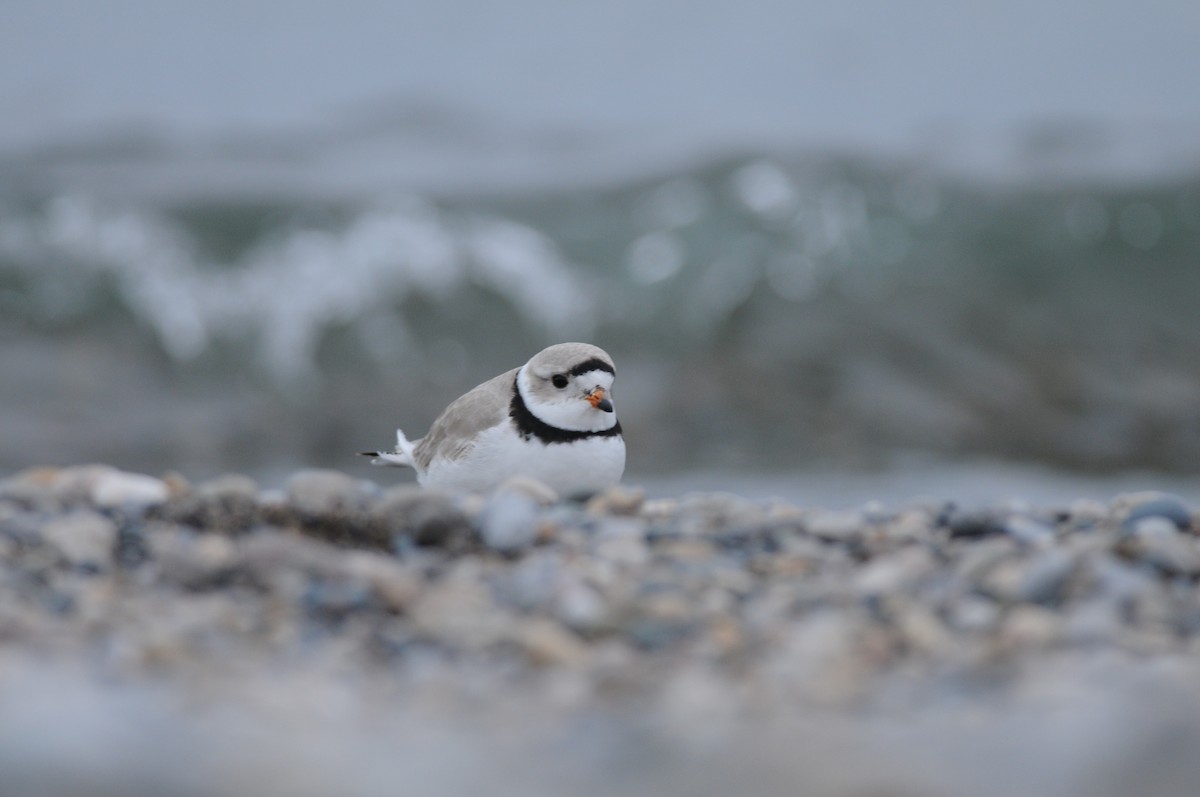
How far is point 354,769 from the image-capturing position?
1.93 meters

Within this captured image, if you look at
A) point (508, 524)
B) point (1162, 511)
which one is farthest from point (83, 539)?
point (1162, 511)

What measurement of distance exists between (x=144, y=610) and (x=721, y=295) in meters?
12.6

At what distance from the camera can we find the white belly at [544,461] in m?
4.31

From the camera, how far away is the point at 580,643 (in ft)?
9.14

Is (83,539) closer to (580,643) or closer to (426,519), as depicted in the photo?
(426,519)

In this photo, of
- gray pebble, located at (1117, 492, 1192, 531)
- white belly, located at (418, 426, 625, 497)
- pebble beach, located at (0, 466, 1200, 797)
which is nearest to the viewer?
pebble beach, located at (0, 466, 1200, 797)

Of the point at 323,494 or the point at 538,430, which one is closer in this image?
the point at 323,494

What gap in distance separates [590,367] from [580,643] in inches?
67.3

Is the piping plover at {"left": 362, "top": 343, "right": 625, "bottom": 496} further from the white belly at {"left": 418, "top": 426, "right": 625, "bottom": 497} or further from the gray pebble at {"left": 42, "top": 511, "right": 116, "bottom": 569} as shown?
the gray pebble at {"left": 42, "top": 511, "right": 116, "bottom": 569}

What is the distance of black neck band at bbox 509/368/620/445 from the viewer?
14.2ft

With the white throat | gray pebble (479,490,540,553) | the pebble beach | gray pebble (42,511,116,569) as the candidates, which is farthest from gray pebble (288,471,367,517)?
the white throat

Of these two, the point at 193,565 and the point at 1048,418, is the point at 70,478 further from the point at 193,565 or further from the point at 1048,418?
the point at 1048,418

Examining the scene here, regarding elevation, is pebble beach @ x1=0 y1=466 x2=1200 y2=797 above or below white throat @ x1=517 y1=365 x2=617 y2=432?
below

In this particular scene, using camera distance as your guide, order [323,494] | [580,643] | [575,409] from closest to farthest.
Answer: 1. [580,643]
2. [323,494]
3. [575,409]
